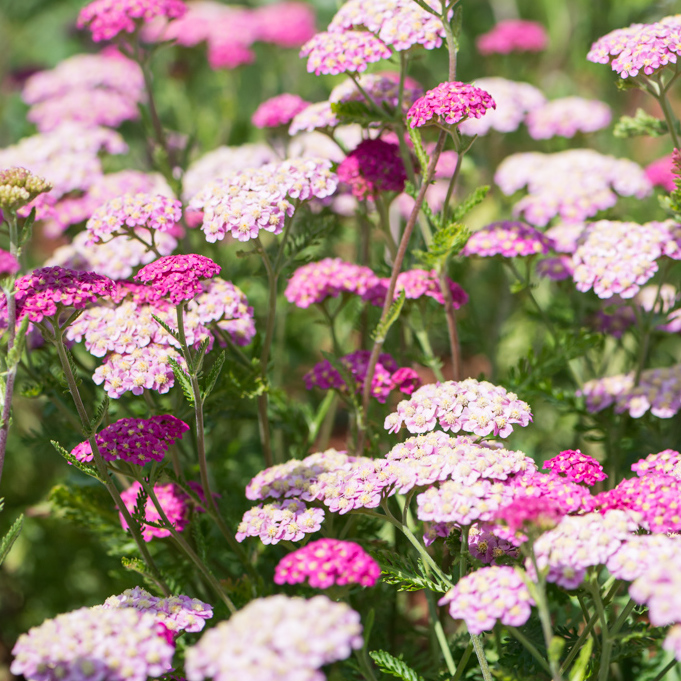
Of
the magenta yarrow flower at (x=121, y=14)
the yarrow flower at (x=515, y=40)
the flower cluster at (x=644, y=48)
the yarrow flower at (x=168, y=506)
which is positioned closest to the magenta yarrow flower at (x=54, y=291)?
the yarrow flower at (x=168, y=506)

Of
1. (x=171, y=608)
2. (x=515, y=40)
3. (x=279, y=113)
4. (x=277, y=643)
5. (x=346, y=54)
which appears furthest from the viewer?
(x=515, y=40)

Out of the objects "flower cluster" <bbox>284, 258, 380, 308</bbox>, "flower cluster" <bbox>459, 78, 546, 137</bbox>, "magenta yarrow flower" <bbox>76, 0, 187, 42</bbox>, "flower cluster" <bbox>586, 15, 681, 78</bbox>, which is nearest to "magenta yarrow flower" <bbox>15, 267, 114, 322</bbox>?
"flower cluster" <bbox>284, 258, 380, 308</bbox>

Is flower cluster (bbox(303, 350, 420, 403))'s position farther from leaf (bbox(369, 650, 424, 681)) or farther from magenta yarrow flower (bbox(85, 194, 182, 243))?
leaf (bbox(369, 650, 424, 681))

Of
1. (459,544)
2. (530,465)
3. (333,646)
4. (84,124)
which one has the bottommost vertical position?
(459,544)

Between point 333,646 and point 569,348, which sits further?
point 569,348

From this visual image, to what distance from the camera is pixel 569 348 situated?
371 cm

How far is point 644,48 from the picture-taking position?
3168 millimetres

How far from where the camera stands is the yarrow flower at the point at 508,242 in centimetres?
365

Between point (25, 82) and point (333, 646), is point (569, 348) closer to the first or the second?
point (333, 646)

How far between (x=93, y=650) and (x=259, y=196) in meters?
1.70

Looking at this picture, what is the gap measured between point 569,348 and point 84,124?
327 cm

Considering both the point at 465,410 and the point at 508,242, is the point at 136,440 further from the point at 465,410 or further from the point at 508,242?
the point at 508,242

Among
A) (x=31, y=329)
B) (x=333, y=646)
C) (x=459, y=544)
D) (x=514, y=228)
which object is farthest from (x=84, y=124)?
(x=333, y=646)

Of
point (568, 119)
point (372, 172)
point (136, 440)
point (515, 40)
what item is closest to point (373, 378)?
point (372, 172)
